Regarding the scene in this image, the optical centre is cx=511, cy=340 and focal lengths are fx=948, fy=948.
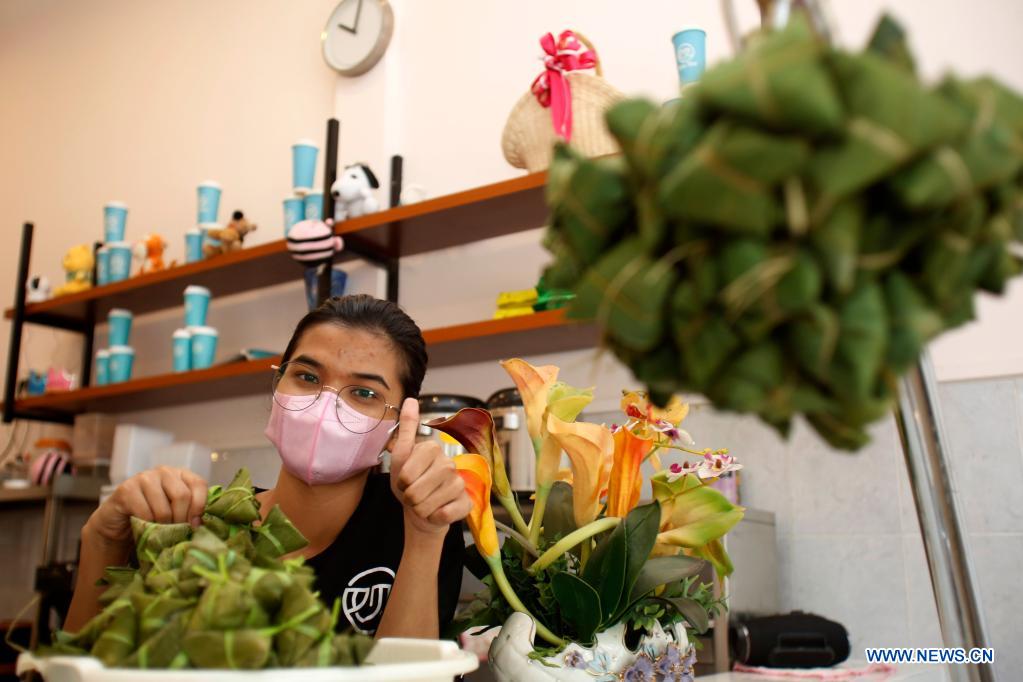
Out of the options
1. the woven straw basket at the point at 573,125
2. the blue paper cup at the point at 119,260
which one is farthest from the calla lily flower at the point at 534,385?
the blue paper cup at the point at 119,260

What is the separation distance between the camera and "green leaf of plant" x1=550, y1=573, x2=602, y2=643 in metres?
0.79

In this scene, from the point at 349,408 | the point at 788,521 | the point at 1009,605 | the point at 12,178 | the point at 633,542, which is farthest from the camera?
the point at 12,178

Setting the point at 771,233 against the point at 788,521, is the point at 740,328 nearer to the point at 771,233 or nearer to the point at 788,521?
the point at 771,233

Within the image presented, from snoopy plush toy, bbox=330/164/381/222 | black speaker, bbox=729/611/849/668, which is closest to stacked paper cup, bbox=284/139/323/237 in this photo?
snoopy plush toy, bbox=330/164/381/222

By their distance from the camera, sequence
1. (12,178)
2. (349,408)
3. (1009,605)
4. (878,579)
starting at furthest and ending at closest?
(12,178)
(878,579)
(1009,605)
(349,408)

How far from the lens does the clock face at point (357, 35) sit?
2979 mm

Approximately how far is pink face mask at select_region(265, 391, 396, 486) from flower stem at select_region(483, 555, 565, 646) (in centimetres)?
49

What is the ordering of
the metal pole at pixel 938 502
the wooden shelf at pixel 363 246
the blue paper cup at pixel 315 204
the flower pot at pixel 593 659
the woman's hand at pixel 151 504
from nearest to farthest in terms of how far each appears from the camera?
the metal pole at pixel 938 502 < the flower pot at pixel 593 659 < the woman's hand at pixel 151 504 < the wooden shelf at pixel 363 246 < the blue paper cup at pixel 315 204

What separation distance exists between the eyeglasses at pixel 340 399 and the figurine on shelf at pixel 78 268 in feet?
7.84

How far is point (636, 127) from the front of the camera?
349 millimetres

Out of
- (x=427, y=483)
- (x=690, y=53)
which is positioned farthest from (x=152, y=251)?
(x=427, y=483)

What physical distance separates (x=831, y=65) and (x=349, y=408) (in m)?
1.03

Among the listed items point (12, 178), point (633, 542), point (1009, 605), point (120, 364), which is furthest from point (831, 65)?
point (12, 178)

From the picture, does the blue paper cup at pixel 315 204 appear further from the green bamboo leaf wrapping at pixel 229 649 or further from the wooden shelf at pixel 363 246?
the green bamboo leaf wrapping at pixel 229 649
